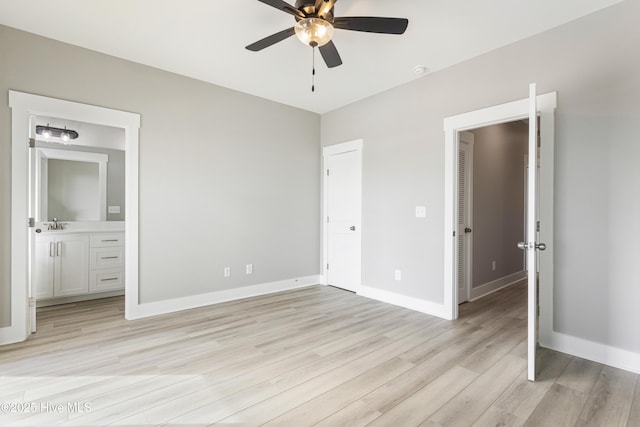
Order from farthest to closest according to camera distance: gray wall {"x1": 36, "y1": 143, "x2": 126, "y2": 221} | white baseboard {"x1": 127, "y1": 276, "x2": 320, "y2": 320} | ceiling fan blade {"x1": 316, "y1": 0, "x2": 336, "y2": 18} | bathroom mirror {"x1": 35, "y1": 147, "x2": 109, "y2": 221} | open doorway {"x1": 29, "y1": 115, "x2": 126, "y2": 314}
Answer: gray wall {"x1": 36, "y1": 143, "x2": 126, "y2": 221}, bathroom mirror {"x1": 35, "y1": 147, "x2": 109, "y2": 221}, open doorway {"x1": 29, "y1": 115, "x2": 126, "y2": 314}, white baseboard {"x1": 127, "y1": 276, "x2": 320, "y2": 320}, ceiling fan blade {"x1": 316, "y1": 0, "x2": 336, "y2": 18}

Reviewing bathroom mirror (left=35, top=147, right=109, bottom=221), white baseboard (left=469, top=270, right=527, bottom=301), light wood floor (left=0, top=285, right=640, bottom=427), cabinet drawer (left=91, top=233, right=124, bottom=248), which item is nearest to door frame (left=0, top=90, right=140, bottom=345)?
light wood floor (left=0, top=285, right=640, bottom=427)

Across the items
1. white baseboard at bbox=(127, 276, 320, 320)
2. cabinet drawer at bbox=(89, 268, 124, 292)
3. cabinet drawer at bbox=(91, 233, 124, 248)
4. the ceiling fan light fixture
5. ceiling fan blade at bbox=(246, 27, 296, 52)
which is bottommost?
white baseboard at bbox=(127, 276, 320, 320)

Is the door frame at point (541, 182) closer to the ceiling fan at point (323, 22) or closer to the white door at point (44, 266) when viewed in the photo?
the ceiling fan at point (323, 22)

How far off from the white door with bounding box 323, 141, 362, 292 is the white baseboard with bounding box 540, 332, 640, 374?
7.34 ft

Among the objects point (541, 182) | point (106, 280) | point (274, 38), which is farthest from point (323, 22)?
point (106, 280)

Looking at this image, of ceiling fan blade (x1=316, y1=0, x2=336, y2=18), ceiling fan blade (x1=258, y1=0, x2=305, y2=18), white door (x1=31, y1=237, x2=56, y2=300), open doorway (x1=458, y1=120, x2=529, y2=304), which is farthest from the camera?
open doorway (x1=458, y1=120, x2=529, y2=304)

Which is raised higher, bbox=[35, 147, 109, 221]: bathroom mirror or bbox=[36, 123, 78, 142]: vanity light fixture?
bbox=[36, 123, 78, 142]: vanity light fixture

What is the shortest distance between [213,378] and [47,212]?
3994mm

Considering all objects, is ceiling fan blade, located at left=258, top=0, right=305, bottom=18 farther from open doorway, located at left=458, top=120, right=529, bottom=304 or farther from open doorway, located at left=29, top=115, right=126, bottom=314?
open doorway, located at left=29, top=115, right=126, bottom=314

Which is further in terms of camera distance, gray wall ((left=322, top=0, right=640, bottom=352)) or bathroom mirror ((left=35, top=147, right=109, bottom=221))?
bathroom mirror ((left=35, top=147, right=109, bottom=221))

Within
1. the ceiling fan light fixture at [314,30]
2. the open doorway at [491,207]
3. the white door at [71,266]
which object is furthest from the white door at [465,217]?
the white door at [71,266]

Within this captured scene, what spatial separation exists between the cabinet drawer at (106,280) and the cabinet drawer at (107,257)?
8 cm

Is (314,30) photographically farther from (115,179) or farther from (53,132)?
(115,179)

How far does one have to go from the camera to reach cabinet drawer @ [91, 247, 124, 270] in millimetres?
3961
